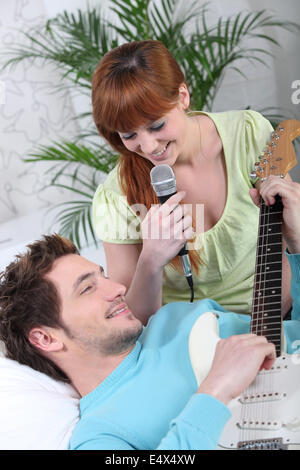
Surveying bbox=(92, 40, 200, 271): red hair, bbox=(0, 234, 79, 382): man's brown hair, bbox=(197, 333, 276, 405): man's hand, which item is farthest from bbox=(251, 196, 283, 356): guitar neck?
bbox=(0, 234, 79, 382): man's brown hair

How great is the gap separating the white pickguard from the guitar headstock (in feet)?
1.61

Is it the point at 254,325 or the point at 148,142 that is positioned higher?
the point at 148,142

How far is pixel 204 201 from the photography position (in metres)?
1.58

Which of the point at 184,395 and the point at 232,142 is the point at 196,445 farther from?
the point at 232,142

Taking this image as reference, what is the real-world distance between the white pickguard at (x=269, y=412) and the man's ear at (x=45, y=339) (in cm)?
43

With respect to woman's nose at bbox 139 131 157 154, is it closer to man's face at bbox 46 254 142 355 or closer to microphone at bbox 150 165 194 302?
microphone at bbox 150 165 194 302

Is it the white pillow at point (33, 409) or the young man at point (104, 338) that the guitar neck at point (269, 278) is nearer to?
the young man at point (104, 338)

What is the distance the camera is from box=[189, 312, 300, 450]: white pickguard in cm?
97

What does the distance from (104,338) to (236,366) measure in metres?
0.38

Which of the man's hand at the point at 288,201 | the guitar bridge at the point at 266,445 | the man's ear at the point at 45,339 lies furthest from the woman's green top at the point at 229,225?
the guitar bridge at the point at 266,445

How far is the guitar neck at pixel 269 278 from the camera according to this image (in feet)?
3.68

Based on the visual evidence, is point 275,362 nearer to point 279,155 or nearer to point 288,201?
point 288,201

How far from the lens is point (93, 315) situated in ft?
4.13

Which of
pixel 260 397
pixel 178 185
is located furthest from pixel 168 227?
pixel 260 397
